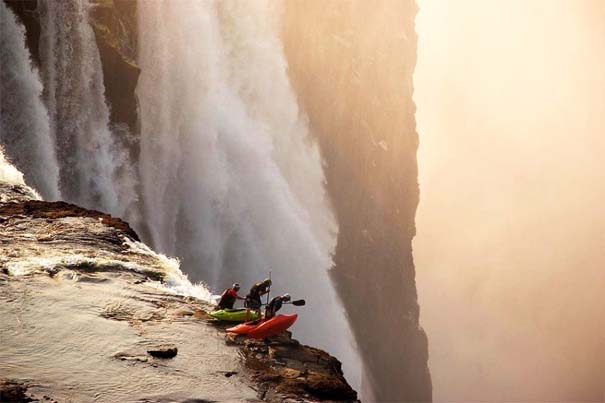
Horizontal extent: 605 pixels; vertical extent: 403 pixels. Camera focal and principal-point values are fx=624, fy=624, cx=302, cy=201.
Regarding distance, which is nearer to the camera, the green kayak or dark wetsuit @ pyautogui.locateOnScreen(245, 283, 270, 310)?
the green kayak

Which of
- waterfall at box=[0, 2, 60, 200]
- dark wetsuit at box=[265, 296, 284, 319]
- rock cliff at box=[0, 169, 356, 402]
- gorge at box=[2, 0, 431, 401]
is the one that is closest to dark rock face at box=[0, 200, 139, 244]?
rock cliff at box=[0, 169, 356, 402]

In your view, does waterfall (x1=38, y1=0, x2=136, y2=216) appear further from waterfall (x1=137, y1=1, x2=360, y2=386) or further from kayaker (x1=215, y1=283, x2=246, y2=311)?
kayaker (x1=215, y1=283, x2=246, y2=311)

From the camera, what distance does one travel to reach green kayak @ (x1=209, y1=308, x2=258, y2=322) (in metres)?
13.6

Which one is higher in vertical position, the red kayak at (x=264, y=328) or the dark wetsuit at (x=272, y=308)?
the dark wetsuit at (x=272, y=308)

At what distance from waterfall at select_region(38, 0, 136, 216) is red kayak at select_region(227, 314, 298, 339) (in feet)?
61.7

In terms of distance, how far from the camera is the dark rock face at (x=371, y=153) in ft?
147

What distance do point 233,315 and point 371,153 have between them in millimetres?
37002

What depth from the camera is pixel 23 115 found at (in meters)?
27.0

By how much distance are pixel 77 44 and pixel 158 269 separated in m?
17.5

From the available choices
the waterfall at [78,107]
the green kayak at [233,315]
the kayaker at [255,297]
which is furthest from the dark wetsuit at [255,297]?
the waterfall at [78,107]

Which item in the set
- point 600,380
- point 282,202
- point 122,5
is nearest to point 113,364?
point 122,5

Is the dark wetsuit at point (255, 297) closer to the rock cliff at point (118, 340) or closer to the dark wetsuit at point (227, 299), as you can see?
the dark wetsuit at point (227, 299)

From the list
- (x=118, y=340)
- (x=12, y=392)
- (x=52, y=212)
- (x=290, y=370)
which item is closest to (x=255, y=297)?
(x=290, y=370)

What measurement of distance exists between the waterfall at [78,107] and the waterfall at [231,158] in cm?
274
